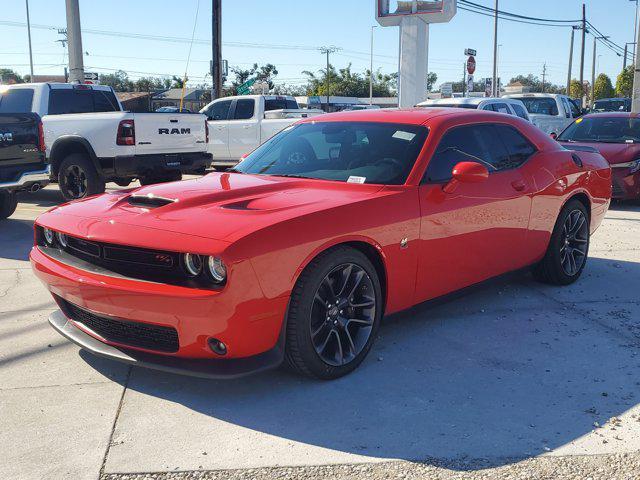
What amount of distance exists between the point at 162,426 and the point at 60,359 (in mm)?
1241

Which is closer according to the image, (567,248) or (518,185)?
(518,185)

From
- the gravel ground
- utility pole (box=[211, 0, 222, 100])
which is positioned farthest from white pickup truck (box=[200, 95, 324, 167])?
the gravel ground

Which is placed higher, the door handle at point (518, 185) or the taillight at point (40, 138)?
the taillight at point (40, 138)

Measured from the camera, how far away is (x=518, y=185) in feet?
16.9

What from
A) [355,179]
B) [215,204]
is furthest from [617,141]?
[215,204]

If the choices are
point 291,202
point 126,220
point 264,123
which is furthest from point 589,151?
point 264,123

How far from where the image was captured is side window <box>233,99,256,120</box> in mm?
15836

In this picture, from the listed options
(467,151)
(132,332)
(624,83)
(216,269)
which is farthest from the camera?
(624,83)

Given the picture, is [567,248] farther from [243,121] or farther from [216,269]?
[243,121]

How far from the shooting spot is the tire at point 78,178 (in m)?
10.6

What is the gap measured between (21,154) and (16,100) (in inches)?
142

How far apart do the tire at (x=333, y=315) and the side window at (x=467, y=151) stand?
0.95m

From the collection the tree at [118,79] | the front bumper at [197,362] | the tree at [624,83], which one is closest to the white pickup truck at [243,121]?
the front bumper at [197,362]

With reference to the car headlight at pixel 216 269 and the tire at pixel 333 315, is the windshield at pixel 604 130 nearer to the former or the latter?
the tire at pixel 333 315
